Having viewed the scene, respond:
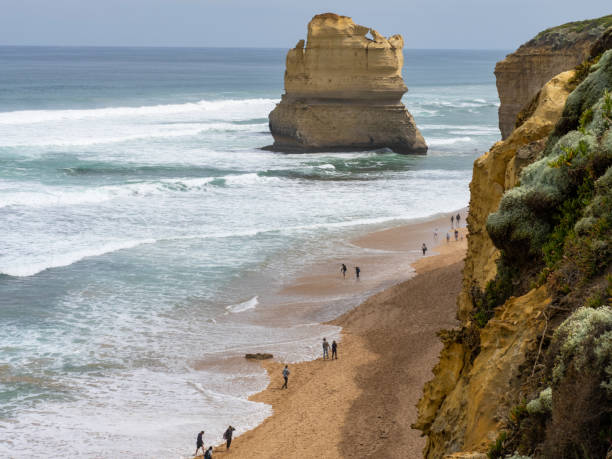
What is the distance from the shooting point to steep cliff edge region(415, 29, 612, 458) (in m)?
5.20

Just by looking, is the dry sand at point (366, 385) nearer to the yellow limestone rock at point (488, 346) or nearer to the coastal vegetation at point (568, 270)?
the yellow limestone rock at point (488, 346)

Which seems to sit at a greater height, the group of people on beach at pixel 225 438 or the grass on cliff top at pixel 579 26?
the grass on cliff top at pixel 579 26

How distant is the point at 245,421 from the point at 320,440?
6.17 ft

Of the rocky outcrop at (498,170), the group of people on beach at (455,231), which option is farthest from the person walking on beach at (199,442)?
the group of people on beach at (455,231)

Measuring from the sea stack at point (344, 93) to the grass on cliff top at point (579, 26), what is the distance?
1561cm

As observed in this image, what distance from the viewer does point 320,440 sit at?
14.9 meters

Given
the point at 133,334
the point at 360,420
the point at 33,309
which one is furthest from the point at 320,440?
the point at 33,309

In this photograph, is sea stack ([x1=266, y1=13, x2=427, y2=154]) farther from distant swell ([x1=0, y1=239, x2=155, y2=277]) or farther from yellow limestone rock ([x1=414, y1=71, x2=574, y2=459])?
yellow limestone rock ([x1=414, y1=71, x2=574, y2=459])

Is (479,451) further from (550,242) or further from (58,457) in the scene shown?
(58,457)

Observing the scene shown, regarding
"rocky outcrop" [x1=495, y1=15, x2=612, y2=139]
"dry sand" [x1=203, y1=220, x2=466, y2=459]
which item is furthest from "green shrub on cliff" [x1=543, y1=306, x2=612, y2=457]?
"rocky outcrop" [x1=495, y1=15, x2=612, y2=139]

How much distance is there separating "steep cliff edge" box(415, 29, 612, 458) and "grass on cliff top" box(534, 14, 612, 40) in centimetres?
2749

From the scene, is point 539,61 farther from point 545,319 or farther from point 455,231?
point 545,319

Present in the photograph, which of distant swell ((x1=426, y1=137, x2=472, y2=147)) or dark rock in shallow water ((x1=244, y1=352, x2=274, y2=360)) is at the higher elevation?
distant swell ((x1=426, y1=137, x2=472, y2=147))

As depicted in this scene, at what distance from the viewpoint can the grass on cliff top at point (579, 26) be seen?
115 ft
